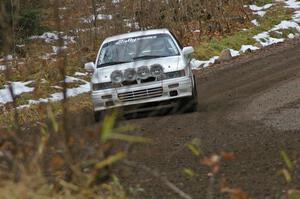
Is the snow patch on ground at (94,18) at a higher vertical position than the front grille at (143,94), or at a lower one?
lower

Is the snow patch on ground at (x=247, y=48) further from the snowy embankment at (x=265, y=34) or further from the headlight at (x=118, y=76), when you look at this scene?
the headlight at (x=118, y=76)

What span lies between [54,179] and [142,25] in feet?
69.3

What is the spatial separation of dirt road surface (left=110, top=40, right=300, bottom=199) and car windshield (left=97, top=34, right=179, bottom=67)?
119 centimetres

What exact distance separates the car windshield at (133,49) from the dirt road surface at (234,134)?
1.19 meters

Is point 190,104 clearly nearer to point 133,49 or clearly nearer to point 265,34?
point 133,49

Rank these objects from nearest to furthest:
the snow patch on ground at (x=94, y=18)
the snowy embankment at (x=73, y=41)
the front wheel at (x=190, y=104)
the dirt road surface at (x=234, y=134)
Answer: the dirt road surface at (x=234, y=134) < the front wheel at (x=190, y=104) < the snowy embankment at (x=73, y=41) < the snow patch on ground at (x=94, y=18)

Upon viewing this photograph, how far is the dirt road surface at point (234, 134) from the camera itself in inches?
287

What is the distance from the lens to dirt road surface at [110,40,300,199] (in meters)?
7.29

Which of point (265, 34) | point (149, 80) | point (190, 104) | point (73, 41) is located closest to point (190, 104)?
point (190, 104)

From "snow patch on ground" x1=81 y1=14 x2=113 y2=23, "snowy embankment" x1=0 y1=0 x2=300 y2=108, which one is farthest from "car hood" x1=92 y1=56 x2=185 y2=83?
"snow patch on ground" x1=81 y1=14 x2=113 y2=23

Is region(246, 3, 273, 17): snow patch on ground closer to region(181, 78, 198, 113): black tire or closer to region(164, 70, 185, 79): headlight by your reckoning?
region(181, 78, 198, 113): black tire

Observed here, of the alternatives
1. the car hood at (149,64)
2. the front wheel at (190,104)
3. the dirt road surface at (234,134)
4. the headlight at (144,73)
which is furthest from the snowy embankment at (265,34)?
the headlight at (144,73)

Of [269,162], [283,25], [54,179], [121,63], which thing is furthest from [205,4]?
[54,179]

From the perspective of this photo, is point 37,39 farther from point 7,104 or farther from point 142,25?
point 7,104
